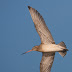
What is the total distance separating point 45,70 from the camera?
672 cm

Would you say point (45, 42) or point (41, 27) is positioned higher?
point (41, 27)

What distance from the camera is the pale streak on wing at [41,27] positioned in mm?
6020

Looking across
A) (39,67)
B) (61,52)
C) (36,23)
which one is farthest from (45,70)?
(36,23)

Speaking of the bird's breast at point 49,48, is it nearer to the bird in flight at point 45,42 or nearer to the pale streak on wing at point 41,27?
the bird in flight at point 45,42

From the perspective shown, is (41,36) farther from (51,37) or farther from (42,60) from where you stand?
(42,60)

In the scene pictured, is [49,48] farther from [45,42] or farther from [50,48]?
[45,42]

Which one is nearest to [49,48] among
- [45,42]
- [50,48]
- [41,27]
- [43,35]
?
[50,48]

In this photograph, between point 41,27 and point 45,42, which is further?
point 45,42

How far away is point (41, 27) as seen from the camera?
20.6 feet

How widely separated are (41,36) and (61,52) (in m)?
0.66

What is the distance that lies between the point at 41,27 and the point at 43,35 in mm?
262

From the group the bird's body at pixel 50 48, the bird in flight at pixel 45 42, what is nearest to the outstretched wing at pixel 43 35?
the bird in flight at pixel 45 42

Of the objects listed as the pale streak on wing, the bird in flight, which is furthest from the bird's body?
the pale streak on wing

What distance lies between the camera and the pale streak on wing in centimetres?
602
